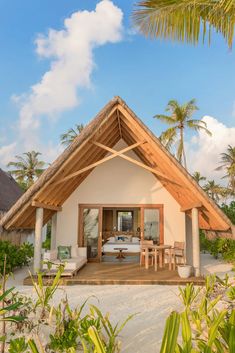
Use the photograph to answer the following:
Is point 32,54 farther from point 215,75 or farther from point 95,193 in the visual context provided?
point 215,75

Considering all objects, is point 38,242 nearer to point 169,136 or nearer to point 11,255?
point 11,255

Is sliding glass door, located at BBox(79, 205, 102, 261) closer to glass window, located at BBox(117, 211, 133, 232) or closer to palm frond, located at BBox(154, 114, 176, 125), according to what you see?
glass window, located at BBox(117, 211, 133, 232)

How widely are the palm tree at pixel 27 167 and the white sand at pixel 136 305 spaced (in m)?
24.0

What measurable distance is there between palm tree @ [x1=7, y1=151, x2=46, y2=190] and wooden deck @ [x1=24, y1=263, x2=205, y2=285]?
75.9 ft

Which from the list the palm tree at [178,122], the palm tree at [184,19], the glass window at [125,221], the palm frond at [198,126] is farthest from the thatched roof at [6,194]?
the palm frond at [198,126]

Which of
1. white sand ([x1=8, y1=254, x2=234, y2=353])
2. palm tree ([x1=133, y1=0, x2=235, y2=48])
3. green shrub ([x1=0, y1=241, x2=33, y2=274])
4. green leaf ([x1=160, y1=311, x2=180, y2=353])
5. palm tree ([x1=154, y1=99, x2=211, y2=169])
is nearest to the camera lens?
green leaf ([x1=160, y1=311, x2=180, y2=353])

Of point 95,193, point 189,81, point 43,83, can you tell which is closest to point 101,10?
point 189,81

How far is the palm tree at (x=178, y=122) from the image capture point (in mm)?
20656

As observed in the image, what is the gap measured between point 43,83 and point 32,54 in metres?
2.48

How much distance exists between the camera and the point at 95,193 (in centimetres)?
1009

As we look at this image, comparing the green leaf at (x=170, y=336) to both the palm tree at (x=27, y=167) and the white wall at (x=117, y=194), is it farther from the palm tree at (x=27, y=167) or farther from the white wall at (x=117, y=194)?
the palm tree at (x=27, y=167)

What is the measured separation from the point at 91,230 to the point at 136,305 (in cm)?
519

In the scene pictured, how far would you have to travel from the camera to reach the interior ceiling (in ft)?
23.6

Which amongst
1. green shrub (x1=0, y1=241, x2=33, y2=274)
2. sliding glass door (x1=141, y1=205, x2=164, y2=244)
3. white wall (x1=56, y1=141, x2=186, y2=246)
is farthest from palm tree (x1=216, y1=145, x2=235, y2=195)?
green shrub (x1=0, y1=241, x2=33, y2=274)
